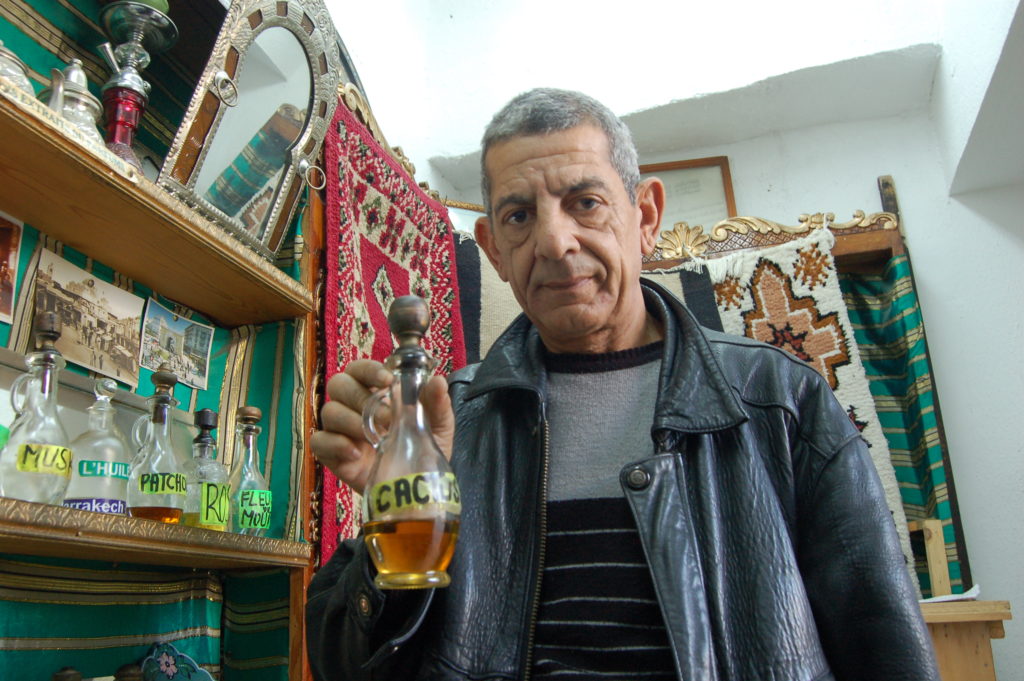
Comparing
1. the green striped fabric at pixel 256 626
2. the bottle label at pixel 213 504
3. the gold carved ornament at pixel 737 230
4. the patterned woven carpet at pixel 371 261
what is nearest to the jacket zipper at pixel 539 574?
the patterned woven carpet at pixel 371 261

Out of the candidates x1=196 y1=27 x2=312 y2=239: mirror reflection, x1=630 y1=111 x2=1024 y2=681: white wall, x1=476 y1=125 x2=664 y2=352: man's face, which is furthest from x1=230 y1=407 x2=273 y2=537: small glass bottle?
x1=630 y1=111 x2=1024 y2=681: white wall

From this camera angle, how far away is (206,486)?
4.27 ft

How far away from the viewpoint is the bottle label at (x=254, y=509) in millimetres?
1389

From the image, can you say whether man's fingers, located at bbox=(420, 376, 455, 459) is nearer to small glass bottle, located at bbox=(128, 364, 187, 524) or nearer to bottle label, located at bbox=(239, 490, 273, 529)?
small glass bottle, located at bbox=(128, 364, 187, 524)

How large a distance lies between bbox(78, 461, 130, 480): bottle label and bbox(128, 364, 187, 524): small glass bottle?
0.17 feet

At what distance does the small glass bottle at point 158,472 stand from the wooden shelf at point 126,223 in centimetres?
24

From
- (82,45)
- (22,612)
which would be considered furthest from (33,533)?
(82,45)

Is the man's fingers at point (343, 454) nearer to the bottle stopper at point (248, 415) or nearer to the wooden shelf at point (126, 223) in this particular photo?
the wooden shelf at point (126, 223)

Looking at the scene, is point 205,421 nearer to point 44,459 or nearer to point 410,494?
point 44,459

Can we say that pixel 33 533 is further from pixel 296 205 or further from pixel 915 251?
pixel 915 251

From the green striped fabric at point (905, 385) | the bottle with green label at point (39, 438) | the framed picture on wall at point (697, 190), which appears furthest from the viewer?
the framed picture on wall at point (697, 190)

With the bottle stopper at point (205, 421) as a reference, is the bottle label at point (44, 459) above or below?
below

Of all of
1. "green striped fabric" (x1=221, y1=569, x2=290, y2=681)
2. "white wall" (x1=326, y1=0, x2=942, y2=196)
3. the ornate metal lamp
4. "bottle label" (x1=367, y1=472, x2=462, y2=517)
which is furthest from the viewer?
"white wall" (x1=326, y1=0, x2=942, y2=196)

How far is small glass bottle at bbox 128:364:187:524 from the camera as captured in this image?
1164mm
